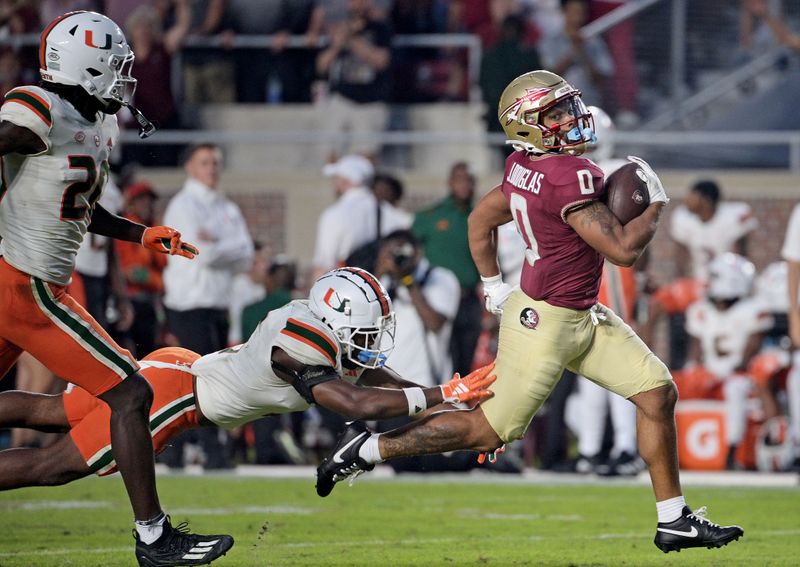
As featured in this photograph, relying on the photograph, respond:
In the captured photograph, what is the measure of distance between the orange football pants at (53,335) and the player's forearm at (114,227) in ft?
1.83

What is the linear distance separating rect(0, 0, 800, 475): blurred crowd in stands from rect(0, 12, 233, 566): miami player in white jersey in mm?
3539

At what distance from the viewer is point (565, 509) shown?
8070mm

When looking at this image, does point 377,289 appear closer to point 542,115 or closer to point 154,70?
point 542,115

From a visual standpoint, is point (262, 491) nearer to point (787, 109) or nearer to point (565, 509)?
point (565, 509)

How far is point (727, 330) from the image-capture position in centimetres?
1115

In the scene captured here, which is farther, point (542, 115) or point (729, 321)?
point (729, 321)

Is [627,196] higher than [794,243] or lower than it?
higher

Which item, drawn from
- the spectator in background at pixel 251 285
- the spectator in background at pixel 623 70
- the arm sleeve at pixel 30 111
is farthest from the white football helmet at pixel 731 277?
the arm sleeve at pixel 30 111

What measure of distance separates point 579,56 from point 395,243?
16.6ft

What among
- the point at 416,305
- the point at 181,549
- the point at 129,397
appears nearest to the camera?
the point at 181,549

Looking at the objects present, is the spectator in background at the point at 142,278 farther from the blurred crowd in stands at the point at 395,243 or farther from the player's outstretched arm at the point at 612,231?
the player's outstretched arm at the point at 612,231

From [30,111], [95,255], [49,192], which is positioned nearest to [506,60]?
[95,255]

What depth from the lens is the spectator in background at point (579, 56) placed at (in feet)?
45.7

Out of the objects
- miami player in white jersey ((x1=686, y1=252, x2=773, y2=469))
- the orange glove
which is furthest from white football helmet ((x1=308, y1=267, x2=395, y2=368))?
miami player in white jersey ((x1=686, y1=252, x2=773, y2=469))
